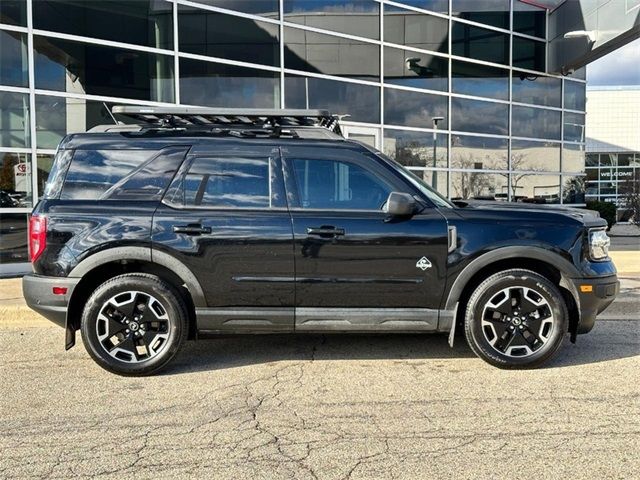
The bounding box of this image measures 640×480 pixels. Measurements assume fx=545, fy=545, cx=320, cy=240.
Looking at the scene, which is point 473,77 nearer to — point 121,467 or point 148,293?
point 148,293

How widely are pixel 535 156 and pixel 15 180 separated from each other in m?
13.6

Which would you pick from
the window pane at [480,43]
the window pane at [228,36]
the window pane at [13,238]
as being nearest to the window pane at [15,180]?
the window pane at [13,238]

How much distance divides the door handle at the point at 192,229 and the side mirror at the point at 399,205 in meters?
1.49

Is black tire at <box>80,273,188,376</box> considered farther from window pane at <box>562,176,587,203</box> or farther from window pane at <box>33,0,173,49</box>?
window pane at <box>562,176,587,203</box>

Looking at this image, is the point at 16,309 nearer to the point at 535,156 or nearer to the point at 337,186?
the point at 337,186

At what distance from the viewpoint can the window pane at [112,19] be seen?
31.5ft

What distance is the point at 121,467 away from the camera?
9.93 feet

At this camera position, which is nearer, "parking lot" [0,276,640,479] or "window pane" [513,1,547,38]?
"parking lot" [0,276,640,479]

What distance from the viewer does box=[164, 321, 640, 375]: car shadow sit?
16.2 feet

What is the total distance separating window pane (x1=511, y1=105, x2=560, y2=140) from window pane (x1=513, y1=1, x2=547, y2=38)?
213cm

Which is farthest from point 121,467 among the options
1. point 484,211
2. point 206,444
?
point 484,211

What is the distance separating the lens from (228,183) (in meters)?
4.61

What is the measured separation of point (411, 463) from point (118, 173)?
3.27 metres

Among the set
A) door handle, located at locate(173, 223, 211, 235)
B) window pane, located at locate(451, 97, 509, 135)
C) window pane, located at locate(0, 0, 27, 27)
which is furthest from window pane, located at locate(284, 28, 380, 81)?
door handle, located at locate(173, 223, 211, 235)
